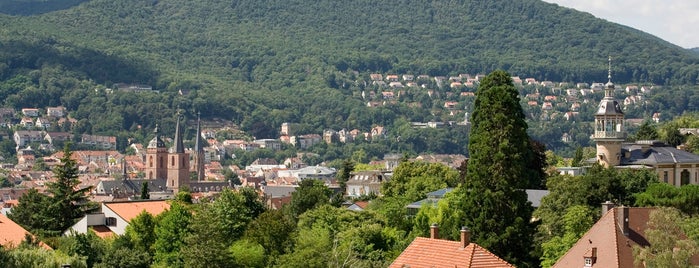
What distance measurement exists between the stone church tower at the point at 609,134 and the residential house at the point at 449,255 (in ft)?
80.2

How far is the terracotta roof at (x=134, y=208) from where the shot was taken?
55.9 metres

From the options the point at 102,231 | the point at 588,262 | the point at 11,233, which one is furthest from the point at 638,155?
the point at 11,233

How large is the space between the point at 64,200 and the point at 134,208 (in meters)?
2.92

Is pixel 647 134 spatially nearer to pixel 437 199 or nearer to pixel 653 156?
pixel 653 156

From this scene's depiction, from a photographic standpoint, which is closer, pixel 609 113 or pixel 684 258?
pixel 684 258

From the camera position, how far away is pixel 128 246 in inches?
1941

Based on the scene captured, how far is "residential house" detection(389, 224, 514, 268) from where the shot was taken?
3269cm

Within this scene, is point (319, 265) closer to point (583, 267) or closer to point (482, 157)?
point (482, 157)

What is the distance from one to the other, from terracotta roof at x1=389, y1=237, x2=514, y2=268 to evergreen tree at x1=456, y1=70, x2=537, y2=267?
7113 mm

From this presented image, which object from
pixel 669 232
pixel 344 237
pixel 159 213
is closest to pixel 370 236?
pixel 344 237

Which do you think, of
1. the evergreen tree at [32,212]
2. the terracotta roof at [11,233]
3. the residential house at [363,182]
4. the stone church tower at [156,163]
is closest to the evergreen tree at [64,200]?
the evergreen tree at [32,212]

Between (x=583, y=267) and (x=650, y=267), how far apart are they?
397cm

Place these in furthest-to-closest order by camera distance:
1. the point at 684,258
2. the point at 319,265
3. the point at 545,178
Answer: the point at 545,178 < the point at 319,265 < the point at 684,258

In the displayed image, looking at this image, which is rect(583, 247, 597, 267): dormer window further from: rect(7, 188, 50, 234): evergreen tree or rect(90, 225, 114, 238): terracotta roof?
rect(7, 188, 50, 234): evergreen tree
